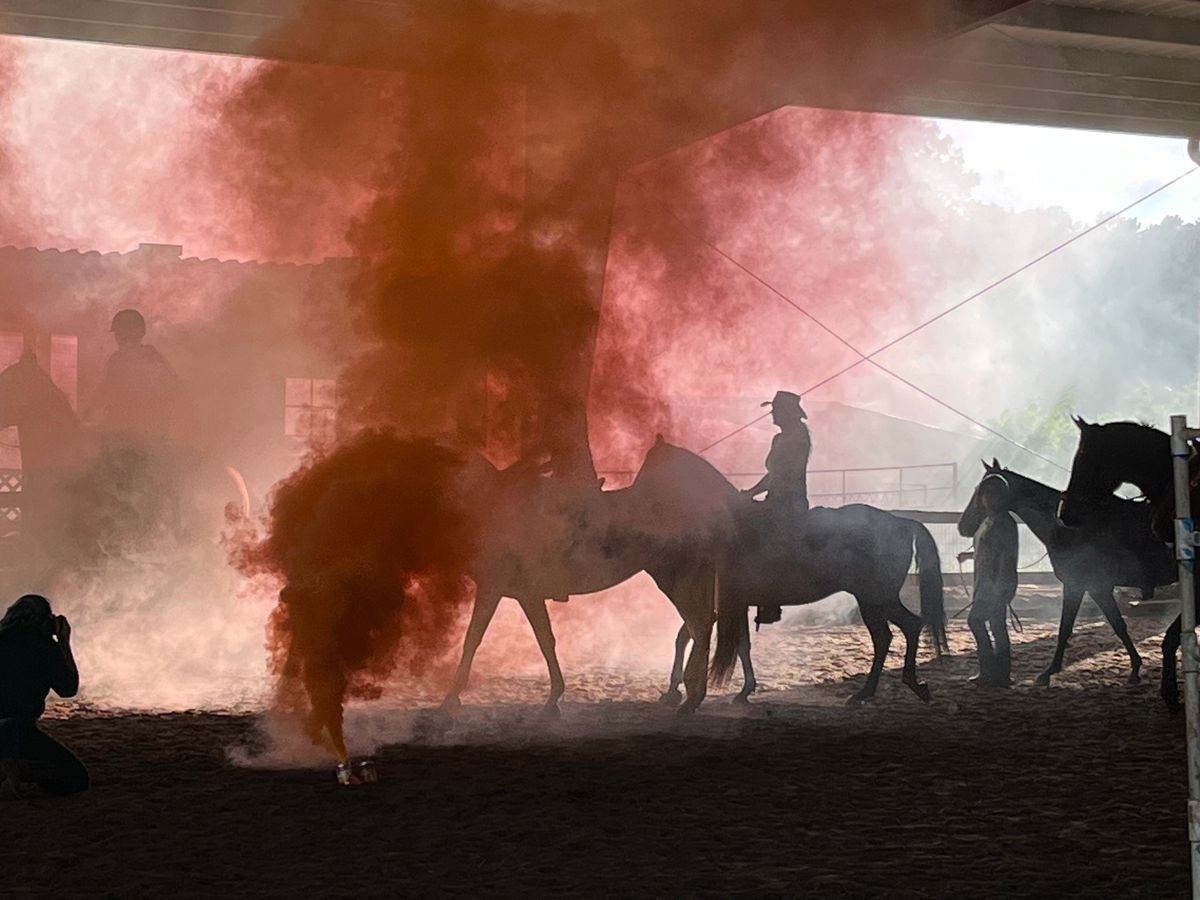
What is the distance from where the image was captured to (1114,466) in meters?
11.2

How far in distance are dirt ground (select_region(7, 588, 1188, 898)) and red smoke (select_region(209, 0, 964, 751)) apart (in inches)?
39.7

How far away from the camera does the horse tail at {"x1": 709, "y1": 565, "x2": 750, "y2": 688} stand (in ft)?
34.7

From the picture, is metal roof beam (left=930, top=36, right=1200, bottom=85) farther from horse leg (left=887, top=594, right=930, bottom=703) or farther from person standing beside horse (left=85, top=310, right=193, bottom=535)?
person standing beside horse (left=85, top=310, right=193, bottom=535)

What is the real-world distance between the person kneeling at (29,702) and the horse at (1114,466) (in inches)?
301

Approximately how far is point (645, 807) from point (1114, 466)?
6012 millimetres

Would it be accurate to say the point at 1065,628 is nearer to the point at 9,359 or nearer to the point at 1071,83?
the point at 1071,83

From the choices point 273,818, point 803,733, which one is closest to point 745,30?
point 803,733

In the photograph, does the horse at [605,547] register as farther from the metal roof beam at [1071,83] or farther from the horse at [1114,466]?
the metal roof beam at [1071,83]

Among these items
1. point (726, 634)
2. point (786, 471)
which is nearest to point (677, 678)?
point (726, 634)

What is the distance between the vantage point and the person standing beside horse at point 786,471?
1109cm

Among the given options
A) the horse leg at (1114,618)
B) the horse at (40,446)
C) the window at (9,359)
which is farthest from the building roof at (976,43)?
the window at (9,359)

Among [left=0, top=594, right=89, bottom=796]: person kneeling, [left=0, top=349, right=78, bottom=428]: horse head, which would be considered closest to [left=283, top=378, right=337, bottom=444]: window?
[left=0, top=349, right=78, bottom=428]: horse head

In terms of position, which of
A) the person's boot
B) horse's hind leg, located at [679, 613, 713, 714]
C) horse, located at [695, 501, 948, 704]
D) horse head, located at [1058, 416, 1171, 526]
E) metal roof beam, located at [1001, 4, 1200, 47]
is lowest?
horse's hind leg, located at [679, 613, 713, 714]

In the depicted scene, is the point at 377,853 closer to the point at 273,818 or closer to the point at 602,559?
the point at 273,818
